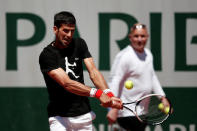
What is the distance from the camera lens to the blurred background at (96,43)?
634cm

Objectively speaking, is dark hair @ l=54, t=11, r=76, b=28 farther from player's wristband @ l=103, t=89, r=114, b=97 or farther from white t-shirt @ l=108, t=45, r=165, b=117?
white t-shirt @ l=108, t=45, r=165, b=117

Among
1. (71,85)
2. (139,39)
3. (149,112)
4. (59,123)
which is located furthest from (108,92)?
(139,39)

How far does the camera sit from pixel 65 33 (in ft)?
13.3

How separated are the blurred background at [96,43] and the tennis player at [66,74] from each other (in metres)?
→ 2.08

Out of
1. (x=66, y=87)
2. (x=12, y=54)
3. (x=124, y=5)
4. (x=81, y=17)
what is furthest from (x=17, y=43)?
(x=66, y=87)

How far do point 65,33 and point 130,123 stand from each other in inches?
65.3

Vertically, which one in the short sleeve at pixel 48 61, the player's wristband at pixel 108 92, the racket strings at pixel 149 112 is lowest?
the racket strings at pixel 149 112

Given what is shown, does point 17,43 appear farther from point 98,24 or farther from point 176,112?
point 176,112

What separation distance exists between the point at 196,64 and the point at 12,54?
2.23 meters

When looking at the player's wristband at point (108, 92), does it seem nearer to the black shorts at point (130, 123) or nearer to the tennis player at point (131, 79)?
the tennis player at point (131, 79)

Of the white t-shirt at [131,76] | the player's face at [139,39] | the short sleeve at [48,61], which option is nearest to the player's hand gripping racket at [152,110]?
the white t-shirt at [131,76]

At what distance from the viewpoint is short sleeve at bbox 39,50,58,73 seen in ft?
13.4

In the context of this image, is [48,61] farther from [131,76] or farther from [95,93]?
[131,76]

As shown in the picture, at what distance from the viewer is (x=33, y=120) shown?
21.0ft
